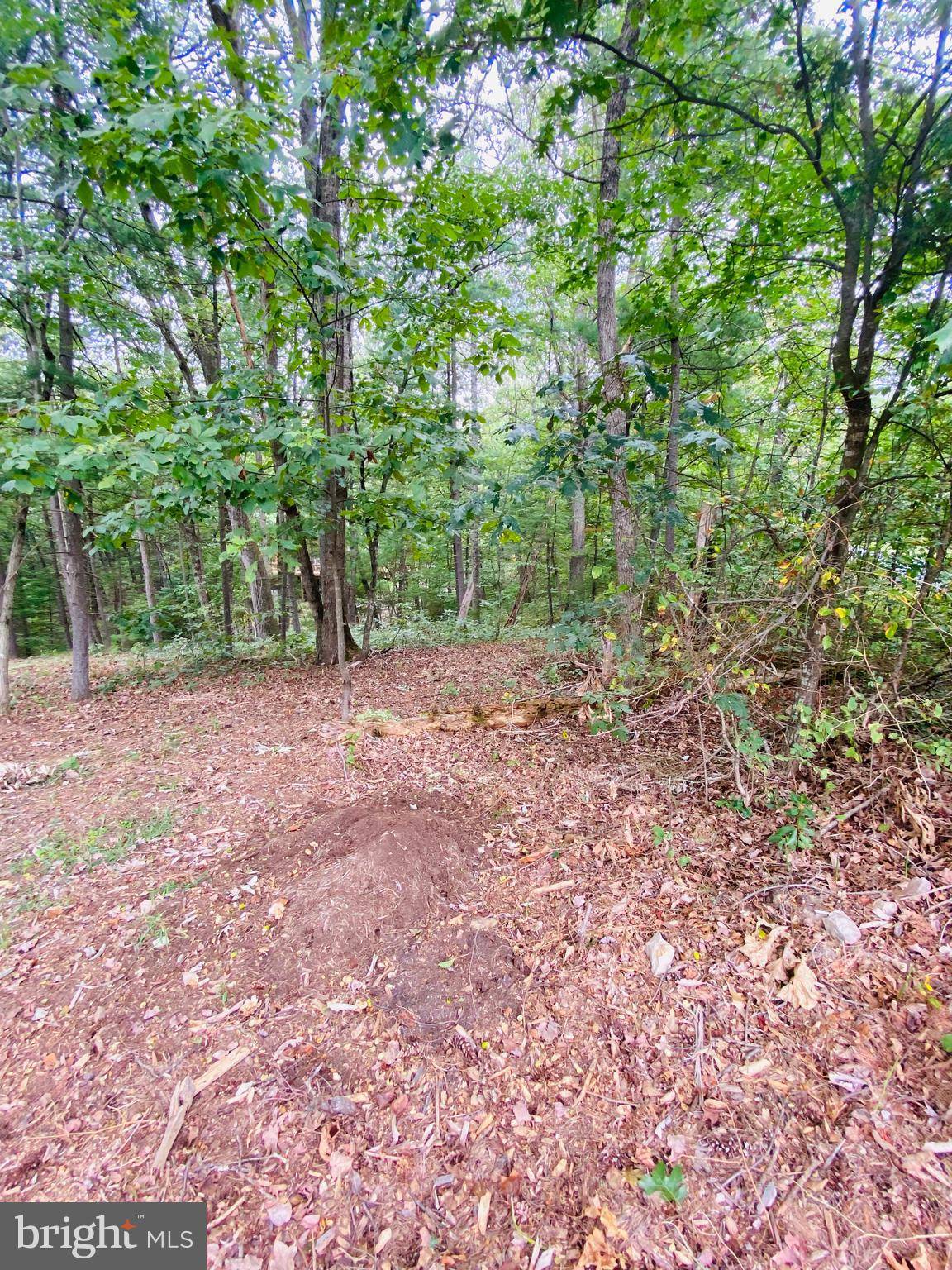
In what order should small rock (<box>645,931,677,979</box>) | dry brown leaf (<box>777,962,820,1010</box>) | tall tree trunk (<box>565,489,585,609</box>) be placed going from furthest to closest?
tall tree trunk (<box>565,489,585,609</box>) → small rock (<box>645,931,677,979</box>) → dry brown leaf (<box>777,962,820,1010</box>)

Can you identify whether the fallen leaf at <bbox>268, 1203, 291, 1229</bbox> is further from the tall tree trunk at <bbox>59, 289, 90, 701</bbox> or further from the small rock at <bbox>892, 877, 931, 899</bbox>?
the tall tree trunk at <bbox>59, 289, 90, 701</bbox>

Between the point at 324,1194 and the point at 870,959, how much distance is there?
2213 millimetres

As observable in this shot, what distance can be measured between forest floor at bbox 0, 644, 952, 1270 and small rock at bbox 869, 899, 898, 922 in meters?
0.03

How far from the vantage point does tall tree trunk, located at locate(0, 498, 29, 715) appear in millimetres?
5887

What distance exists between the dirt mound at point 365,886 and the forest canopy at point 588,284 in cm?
155

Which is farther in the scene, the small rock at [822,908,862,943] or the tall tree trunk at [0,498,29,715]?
the tall tree trunk at [0,498,29,715]

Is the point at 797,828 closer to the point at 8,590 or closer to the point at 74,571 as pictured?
the point at 74,571

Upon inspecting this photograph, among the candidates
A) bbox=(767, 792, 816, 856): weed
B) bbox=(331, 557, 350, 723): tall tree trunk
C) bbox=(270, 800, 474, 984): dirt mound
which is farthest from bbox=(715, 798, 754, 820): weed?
bbox=(331, 557, 350, 723): tall tree trunk

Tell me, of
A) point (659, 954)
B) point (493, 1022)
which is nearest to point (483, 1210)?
point (493, 1022)

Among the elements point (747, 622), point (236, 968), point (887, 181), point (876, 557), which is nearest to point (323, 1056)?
point (236, 968)

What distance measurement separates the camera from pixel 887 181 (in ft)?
7.84

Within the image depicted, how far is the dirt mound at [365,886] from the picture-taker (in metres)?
2.35

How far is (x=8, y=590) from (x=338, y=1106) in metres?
7.09

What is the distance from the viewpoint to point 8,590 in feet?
19.7
